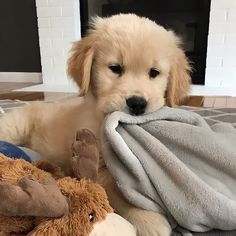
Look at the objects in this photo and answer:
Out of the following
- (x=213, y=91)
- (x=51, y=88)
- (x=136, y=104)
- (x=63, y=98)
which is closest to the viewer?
(x=136, y=104)

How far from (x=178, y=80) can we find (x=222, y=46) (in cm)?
226

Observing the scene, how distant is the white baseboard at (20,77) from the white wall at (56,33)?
31 cm

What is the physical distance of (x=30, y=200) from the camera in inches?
20.0

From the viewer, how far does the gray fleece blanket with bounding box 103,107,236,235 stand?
2.44 feet

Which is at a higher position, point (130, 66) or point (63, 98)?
point (130, 66)

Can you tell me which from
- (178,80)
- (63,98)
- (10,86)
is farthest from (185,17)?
(178,80)

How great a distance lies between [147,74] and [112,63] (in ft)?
0.36

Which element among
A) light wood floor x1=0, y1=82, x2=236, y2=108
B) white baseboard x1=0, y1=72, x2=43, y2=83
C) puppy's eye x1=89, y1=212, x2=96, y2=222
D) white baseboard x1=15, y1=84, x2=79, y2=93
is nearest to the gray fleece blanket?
puppy's eye x1=89, y1=212, x2=96, y2=222

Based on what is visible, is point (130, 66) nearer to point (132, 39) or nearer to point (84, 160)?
point (132, 39)

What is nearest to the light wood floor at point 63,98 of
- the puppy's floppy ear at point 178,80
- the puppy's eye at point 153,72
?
the puppy's floppy ear at point 178,80

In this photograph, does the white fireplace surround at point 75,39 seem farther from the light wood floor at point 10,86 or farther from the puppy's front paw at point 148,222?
the puppy's front paw at point 148,222

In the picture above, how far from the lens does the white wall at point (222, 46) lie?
3.08 meters

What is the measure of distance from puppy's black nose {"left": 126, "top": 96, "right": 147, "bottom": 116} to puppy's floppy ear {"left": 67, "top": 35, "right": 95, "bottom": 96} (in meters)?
0.20

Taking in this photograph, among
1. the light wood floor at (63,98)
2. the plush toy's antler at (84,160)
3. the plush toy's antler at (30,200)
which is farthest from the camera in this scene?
the light wood floor at (63,98)
